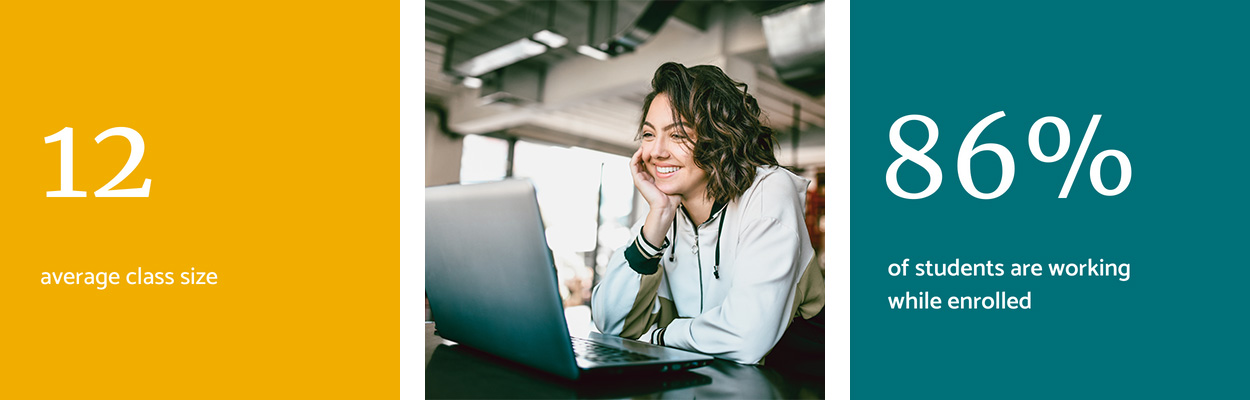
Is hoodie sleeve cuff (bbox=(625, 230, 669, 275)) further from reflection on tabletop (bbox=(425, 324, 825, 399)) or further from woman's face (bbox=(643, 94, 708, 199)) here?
reflection on tabletop (bbox=(425, 324, 825, 399))

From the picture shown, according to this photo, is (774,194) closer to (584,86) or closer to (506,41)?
(506,41)

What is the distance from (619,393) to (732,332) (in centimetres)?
37

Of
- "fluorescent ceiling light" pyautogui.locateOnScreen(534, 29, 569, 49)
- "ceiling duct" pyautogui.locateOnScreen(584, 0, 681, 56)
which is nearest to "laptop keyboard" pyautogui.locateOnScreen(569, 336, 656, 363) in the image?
"ceiling duct" pyautogui.locateOnScreen(584, 0, 681, 56)

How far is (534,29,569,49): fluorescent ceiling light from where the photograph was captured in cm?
346

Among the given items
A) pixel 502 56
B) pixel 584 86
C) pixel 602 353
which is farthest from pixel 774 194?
pixel 584 86

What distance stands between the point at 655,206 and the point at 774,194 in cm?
24

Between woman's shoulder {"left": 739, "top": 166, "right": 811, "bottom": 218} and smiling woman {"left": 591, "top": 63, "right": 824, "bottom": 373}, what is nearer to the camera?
smiling woman {"left": 591, "top": 63, "right": 824, "bottom": 373}

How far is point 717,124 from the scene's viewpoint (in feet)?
5.11

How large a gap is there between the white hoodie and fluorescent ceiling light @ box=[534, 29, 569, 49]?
215 cm

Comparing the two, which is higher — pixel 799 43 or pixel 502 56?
pixel 502 56

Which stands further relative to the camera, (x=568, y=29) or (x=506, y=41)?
(x=506, y=41)
